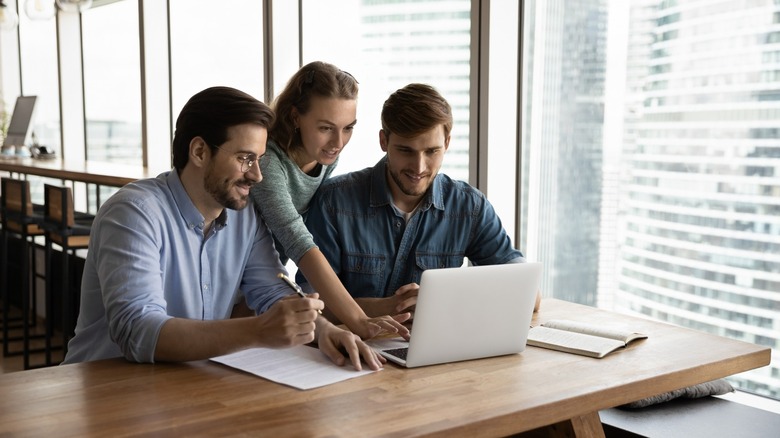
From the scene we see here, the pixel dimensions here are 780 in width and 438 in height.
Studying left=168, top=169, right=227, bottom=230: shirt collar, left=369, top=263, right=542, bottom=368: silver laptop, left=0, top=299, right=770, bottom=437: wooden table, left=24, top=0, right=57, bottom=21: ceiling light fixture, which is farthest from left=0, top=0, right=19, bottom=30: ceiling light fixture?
left=369, top=263, right=542, bottom=368: silver laptop

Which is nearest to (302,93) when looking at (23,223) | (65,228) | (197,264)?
(197,264)

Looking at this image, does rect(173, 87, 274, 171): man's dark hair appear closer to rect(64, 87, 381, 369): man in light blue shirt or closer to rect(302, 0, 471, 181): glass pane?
rect(64, 87, 381, 369): man in light blue shirt

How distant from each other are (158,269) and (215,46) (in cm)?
407

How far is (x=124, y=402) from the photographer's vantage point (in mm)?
1549

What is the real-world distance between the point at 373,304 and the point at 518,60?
160cm

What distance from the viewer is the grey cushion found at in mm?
2295

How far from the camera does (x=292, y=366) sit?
181 cm

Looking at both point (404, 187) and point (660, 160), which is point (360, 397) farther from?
point (660, 160)

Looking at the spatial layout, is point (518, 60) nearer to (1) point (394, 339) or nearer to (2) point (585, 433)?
(1) point (394, 339)

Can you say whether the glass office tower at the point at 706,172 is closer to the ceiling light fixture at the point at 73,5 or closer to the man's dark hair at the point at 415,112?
the man's dark hair at the point at 415,112

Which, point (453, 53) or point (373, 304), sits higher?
point (453, 53)

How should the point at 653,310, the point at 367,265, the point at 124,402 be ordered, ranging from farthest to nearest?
the point at 653,310
the point at 367,265
the point at 124,402

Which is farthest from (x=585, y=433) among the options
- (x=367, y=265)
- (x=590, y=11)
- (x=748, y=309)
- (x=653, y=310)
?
(x=590, y=11)

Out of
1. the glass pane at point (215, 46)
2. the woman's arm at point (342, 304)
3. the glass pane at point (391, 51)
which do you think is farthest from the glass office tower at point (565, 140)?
the glass pane at point (215, 46)
